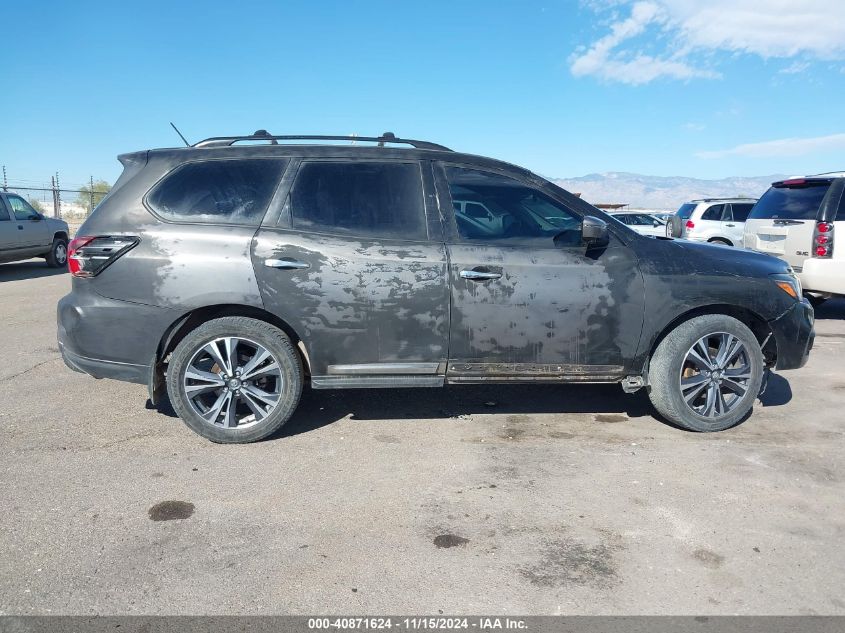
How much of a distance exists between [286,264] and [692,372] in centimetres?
288

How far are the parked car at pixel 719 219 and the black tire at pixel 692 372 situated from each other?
12.6m

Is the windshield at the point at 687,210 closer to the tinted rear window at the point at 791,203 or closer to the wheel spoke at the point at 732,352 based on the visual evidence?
the tinted rear window at the point at 791,203

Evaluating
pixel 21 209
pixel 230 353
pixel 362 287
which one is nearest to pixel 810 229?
pixel 362 287

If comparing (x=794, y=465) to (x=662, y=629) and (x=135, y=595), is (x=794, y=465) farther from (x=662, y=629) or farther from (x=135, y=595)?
(x=135, y=595)

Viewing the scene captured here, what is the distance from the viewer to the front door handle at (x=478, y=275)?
4.07m

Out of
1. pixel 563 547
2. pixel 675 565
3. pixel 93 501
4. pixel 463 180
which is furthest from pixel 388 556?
pixel 463 180

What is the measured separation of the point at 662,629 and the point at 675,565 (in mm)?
478

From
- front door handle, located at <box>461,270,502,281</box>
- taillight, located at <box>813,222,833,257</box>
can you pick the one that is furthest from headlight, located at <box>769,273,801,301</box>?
taillight, located at <box>813,222,833,257</box>

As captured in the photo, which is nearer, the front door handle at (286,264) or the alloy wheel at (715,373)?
the front door handle at (286,264)

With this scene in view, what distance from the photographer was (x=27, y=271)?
47.9 ft

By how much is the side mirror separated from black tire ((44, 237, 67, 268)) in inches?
561

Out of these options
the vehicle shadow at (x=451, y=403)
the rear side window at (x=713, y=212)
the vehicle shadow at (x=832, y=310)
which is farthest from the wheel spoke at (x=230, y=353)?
the rear side window at (x=713, y=212)

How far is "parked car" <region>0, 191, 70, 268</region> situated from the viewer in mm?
13195

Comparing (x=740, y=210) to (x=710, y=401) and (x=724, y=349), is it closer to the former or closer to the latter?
(x=724, y=349)
